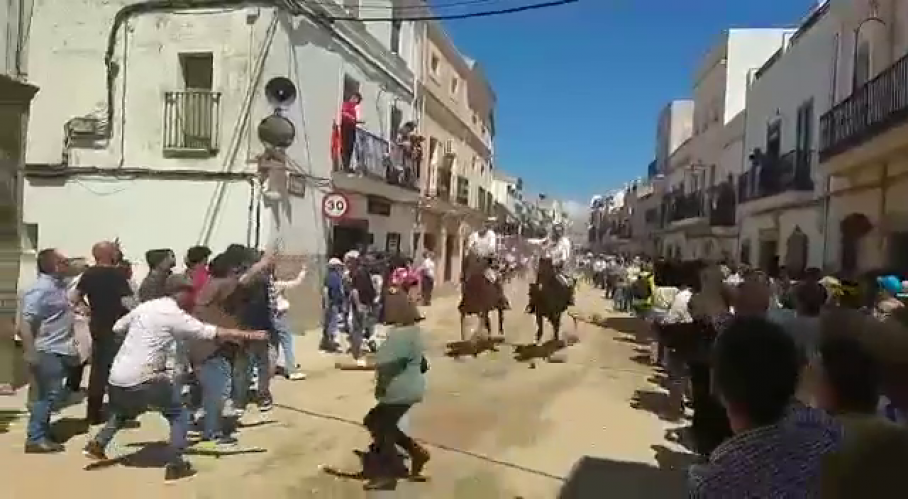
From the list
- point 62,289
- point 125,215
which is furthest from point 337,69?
point 62,289

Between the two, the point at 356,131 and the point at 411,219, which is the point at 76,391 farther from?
the point at 411,219

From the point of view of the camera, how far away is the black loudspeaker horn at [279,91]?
14.3m

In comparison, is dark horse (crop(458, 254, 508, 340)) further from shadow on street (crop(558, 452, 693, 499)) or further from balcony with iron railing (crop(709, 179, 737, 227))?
balcony with iron railing (crop(709, 179, 737, 227))

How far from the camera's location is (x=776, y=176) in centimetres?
2095

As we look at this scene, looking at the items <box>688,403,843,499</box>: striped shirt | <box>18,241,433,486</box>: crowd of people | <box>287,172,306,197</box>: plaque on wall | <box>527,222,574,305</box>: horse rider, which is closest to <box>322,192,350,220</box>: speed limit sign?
<box>287,172,306,197</box>: plaque on wall

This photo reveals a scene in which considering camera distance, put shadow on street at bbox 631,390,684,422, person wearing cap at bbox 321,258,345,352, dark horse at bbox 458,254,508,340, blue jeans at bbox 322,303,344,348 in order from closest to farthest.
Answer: shadow on street at bbox 631,390,684,422
person wearing cap at bbox 321,258,345,352
blue jeans at bbox 322,303,344,348
dark horse at bbox 458,254,508,340

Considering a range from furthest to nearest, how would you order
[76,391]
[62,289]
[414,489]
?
[76,391] → [62,289] → [414,489]

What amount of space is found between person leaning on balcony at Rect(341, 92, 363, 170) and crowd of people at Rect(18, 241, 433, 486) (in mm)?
8334

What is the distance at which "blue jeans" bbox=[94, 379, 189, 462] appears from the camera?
5871 millimetres

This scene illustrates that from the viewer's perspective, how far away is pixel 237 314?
7.73 metres

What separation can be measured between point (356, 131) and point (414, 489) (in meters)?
12.4

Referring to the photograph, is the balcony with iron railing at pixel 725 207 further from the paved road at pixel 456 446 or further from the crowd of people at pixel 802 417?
the crowd of people at pixel 802 417

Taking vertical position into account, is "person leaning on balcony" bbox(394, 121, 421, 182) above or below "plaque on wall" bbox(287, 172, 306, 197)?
above

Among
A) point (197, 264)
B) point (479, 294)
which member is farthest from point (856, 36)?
point (197, 264)
